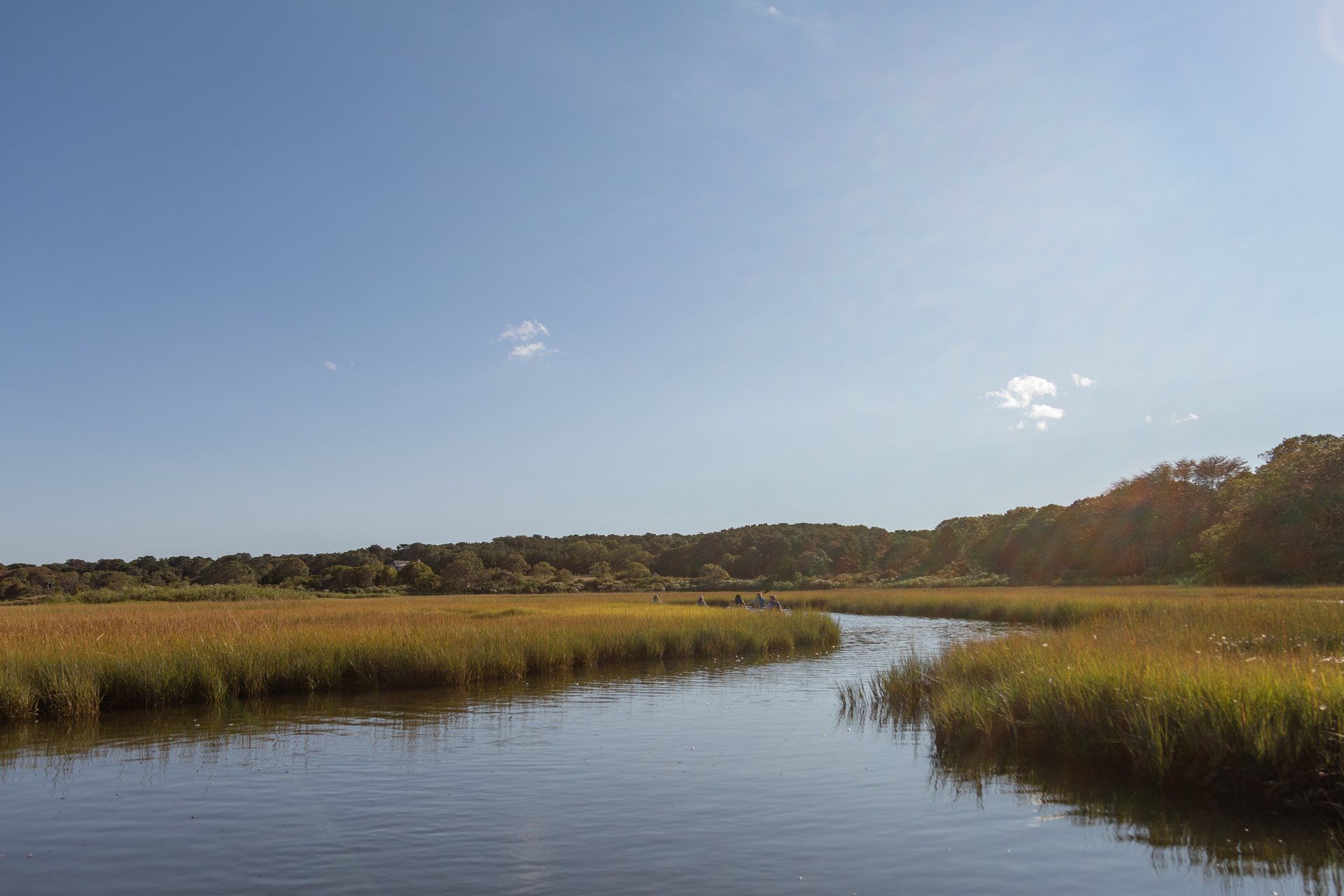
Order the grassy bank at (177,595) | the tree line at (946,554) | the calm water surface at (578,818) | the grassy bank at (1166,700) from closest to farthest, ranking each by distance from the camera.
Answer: the calm water surface at (578,818)
the grassy bank at (1166,700)
the tree line at (946,554)
the grassy bank at (177,595)

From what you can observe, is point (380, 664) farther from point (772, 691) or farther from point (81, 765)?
point (772, 691)

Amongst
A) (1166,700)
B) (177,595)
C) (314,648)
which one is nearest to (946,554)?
(177,595)

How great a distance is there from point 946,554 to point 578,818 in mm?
113617

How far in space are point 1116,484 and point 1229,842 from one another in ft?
288

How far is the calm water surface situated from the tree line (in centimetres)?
4171

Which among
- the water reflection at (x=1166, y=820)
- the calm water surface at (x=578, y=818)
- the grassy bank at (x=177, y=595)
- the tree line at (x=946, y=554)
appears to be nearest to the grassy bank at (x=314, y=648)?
the calm water surface at (x=578, y=818)

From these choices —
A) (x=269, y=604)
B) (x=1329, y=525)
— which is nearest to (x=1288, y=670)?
(x=1329, y=525)

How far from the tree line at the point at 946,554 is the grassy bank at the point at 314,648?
30171 millimetres

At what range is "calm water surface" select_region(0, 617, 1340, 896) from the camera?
7629 mm

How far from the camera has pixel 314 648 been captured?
2095 centimetres

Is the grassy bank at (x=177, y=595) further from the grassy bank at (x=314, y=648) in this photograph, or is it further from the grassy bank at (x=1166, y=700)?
the grassy bank at (x=1166, y=700)

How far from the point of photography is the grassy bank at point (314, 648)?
17.3m

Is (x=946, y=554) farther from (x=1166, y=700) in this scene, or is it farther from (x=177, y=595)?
(x=1166, y=700)

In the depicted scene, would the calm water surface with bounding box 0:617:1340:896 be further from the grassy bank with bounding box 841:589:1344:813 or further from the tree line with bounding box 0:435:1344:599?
the tree line with bounding box 0:435:1344:599
